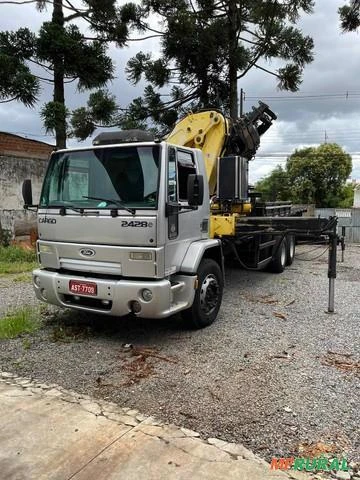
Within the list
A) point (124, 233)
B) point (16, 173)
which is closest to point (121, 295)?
point (124, 233)

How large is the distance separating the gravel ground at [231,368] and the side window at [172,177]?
5.37ft

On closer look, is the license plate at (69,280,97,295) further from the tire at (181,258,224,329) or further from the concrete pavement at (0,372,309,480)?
the concrete pavement at (0,372,309,480)

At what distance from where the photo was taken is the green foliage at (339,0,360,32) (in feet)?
30.3

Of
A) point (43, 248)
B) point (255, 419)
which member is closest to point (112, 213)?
point (43, 248)

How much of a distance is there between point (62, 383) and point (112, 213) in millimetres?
1730

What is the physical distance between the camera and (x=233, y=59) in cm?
1140

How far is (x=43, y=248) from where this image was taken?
5.19 meters

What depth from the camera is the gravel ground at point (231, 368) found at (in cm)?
321

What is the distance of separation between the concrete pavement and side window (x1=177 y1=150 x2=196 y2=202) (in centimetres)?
249

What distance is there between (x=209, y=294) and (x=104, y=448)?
2.78m

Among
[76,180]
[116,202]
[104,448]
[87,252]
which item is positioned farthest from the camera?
[76,180]

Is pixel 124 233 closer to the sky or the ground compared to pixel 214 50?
closer to the ground

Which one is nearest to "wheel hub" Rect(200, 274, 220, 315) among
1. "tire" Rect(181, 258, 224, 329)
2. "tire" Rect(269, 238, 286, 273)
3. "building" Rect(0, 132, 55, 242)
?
"tire" Rect(181, 258, 224, 329)

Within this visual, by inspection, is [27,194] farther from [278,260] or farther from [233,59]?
[233,59]
